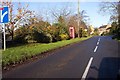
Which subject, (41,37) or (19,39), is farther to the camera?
(41,37)

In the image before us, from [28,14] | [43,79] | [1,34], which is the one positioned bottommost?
[43,79]

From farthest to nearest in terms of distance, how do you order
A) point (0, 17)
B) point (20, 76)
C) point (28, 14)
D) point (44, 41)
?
point (44, 41)
point (28, 14)
point (0, 17)
point (20, 76)

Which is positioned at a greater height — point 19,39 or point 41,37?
point 41,37

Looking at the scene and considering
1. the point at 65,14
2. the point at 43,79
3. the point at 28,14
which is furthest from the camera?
the point at 65,14

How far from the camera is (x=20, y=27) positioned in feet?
102

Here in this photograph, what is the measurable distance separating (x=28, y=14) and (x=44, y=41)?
5942 millimetres

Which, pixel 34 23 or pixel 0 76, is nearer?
pixel 0 76

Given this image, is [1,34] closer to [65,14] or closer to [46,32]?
[46,32]

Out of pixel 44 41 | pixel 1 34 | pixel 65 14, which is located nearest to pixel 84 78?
pixel 1 34

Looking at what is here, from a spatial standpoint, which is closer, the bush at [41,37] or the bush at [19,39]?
the bush at [19,39]

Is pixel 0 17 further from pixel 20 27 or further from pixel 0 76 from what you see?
pixel 20 27

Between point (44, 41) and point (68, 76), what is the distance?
27.2 metres

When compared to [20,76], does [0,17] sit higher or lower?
higher

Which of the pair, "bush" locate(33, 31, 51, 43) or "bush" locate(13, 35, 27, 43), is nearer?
"bush" locate(13, 35, 27, 43)
